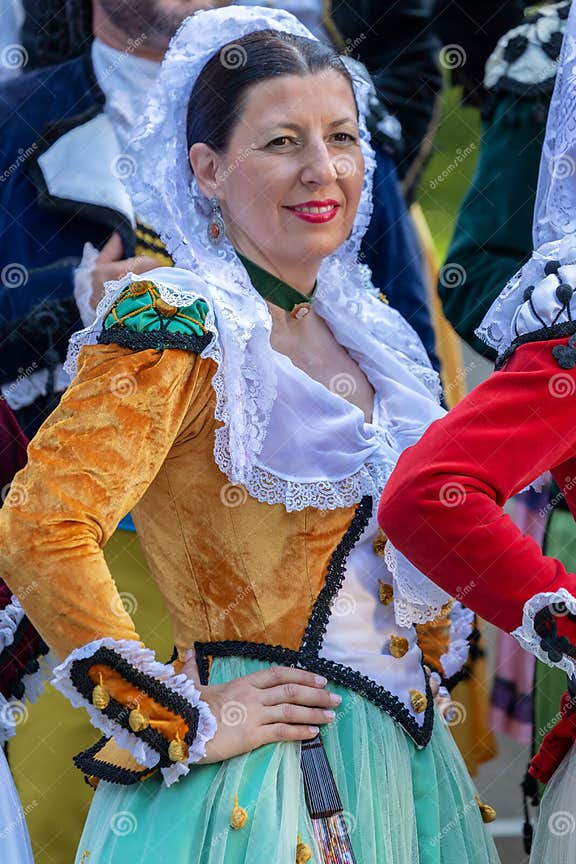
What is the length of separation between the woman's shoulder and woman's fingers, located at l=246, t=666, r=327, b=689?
51 cm

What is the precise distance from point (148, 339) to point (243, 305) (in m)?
0.22

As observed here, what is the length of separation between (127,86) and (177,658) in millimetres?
1667

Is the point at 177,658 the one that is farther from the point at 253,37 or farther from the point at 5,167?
the point at 5,167

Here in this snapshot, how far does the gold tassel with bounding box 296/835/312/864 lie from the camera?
196 centimetres

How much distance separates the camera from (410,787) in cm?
217

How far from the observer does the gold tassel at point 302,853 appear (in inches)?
77.1

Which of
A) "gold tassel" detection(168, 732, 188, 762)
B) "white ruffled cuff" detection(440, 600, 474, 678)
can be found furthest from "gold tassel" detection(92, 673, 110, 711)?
"white ruffled cuff" detection(440, 600, 474, 678)

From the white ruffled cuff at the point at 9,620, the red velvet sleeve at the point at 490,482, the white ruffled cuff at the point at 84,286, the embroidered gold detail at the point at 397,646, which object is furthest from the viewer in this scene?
the white ruffled cuff at the point at 84,286

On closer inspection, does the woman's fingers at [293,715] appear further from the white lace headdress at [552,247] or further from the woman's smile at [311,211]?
the woman's smile at [311,211]

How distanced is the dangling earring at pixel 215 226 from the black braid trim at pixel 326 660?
0.52m

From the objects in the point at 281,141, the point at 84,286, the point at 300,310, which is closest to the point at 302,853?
the point at 300,310

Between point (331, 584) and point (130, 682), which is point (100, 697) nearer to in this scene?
point (130, 682)

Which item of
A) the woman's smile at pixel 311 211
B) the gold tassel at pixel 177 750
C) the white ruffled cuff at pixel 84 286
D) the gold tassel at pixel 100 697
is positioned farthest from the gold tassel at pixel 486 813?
the white ruffled cuff at pixel 84 286

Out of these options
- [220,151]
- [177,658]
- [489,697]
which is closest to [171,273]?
[220,151]
